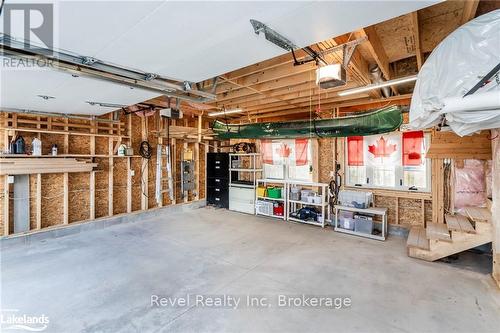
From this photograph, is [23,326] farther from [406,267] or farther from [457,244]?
[457,244]

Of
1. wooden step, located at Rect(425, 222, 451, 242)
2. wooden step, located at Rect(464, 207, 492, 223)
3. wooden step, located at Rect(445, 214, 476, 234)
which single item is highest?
wooden step, located at Rect(464, 207, 492, 223)

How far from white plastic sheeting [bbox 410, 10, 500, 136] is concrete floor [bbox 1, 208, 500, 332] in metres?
1.88

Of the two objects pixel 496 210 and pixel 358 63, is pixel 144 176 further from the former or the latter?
pixel 496 210

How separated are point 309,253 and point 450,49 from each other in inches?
123

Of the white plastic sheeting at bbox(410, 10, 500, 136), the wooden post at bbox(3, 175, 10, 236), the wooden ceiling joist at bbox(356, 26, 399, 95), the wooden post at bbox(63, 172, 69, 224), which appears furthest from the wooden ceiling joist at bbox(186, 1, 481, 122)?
the wooden post at bbox(3, 175, 10, 236)

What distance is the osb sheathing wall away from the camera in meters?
4.49

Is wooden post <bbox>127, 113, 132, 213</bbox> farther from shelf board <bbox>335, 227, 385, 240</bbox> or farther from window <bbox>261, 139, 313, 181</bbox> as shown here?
shelf board <bbox>335, 227, 385, 240</bbox>

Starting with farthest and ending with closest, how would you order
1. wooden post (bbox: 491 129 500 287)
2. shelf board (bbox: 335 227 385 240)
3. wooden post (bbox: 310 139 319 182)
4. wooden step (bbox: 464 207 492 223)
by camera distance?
wooden post (bbox: 310 139 319 182)
shelf board (bbox: 335 227 385 240)
wooden step (bbox: 464 207 492 223)
wooden post (bbox: 491 129 500 287)

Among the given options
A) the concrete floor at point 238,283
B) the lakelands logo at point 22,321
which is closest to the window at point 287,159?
the concrete floor at point 238,283

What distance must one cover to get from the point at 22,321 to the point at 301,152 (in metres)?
5.60

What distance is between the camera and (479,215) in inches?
130

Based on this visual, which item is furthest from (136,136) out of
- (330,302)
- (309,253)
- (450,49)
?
(450,49)

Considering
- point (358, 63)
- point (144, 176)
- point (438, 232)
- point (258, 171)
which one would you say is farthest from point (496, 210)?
point (144, 176)

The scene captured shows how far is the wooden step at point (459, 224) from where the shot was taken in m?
3.31
